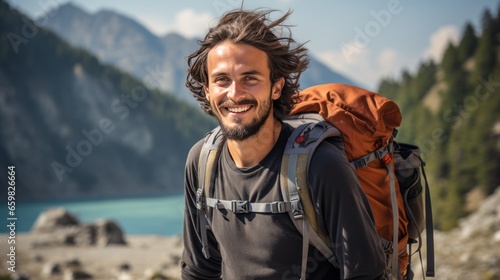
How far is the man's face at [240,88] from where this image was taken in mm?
2791

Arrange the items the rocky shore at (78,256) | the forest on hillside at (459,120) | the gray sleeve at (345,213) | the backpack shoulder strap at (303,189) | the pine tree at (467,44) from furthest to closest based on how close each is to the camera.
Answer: the pine tree at (467,44), the forest on hillside at (459,120), the rocky shore at (78,256), the backpack shoulder strap at (303,189), the gray sleeve at (345,213)

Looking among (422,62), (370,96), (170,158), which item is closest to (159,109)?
(170,158)

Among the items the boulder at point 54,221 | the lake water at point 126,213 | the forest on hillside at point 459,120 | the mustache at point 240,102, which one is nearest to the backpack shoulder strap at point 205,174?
the mustache at point 240,102

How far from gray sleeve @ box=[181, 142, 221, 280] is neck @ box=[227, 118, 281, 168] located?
1.25 ft

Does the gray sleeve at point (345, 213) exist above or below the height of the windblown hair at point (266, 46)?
below

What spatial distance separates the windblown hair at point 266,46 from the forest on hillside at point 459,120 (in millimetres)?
50861

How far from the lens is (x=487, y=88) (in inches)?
2596

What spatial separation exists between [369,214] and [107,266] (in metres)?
15.5

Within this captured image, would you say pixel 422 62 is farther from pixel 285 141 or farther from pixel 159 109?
pixel 285 141

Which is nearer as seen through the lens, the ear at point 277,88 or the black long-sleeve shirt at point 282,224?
the black long-sleeve shirt at point 282,224

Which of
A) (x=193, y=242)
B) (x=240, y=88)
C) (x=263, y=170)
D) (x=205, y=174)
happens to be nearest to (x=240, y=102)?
(x=240, y=88)

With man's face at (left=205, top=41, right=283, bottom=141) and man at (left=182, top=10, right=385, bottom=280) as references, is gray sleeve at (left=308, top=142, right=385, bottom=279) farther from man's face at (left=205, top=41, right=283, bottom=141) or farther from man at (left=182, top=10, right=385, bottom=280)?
man's face at (left=205, top=41, right=283, bottom=141)

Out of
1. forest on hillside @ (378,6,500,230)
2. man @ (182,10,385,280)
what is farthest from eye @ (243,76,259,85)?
forest on hillside @ (378,6,500,230)

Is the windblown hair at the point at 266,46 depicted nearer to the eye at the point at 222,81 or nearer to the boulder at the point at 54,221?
the eye at the point at 222,81
